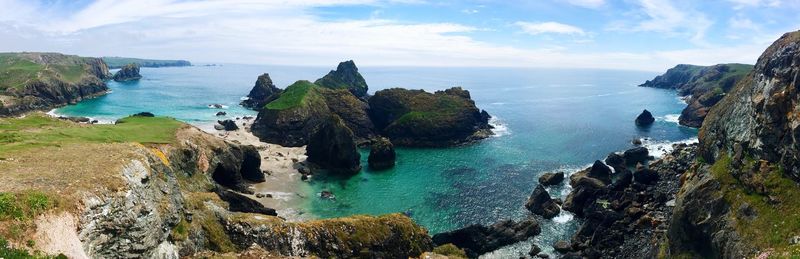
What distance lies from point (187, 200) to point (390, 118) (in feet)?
275

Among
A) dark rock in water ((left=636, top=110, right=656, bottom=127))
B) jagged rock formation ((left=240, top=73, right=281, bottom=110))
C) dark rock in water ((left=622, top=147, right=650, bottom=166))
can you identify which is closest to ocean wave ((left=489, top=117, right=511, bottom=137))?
dark rock in water ((left=622, top=147, right=650, bottom=166))

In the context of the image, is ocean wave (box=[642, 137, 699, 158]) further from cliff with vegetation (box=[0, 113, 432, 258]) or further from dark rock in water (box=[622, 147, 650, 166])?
cliff with vegetation (box=[0, 113, 432, 258])

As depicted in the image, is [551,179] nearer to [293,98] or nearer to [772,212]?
[772,212]

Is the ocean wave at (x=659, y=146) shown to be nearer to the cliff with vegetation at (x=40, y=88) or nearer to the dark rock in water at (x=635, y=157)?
the dark rock in water at (x=635, y=157)

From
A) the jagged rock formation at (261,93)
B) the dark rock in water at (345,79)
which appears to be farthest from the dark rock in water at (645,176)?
the jagged rock formation at (261,93)

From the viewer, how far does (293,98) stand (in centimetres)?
11500

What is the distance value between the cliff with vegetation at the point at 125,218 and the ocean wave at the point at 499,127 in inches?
3174

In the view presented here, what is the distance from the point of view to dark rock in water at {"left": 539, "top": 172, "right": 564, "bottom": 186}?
7162cm

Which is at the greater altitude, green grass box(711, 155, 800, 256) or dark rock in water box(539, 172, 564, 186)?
green grass box(711, 155, 800, 256)

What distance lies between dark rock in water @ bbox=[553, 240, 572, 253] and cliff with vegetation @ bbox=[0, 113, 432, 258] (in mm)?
18117

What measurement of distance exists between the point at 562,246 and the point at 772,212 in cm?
1950

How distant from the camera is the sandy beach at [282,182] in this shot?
198ft

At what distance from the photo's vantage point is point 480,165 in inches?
3305

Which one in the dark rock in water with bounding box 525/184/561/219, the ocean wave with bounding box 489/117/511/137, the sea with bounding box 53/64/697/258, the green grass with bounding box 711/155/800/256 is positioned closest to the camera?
the green grass with bounding box 711/155/800/256
